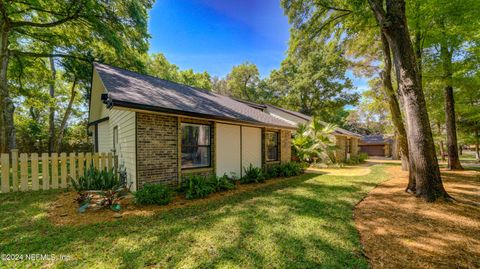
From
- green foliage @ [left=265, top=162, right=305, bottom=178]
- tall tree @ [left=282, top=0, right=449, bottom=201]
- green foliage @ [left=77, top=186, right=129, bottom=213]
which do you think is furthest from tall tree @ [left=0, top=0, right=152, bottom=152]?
tall tree @ [left=282, top=0, right=449, bottom=201]

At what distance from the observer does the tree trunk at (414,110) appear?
207 inches

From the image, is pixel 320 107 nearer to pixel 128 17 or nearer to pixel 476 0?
pixel 476 0

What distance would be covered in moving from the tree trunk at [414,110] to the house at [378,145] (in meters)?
31.0

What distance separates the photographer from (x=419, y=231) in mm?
3604

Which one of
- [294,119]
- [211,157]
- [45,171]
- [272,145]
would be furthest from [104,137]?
[294,119]

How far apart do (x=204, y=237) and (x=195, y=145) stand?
406 centimetres

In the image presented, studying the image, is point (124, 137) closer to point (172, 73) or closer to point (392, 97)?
point (392, 97)

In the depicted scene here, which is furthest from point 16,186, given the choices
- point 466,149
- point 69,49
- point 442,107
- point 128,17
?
point 466,149

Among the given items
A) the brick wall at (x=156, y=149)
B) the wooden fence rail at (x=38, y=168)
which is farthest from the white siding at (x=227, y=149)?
the wooden fence rail at (x=38, y=168)

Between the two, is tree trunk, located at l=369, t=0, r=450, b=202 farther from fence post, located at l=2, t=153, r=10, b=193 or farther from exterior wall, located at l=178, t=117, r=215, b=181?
fence post, located at l=2, t=153, r=10, b=193

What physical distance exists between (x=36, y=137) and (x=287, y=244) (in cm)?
2550

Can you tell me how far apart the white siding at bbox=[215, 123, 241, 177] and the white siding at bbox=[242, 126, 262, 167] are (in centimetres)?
38

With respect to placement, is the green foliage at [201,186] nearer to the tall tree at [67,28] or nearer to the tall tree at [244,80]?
the tall tree at [67,28]

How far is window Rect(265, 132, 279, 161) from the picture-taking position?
34.1ft
